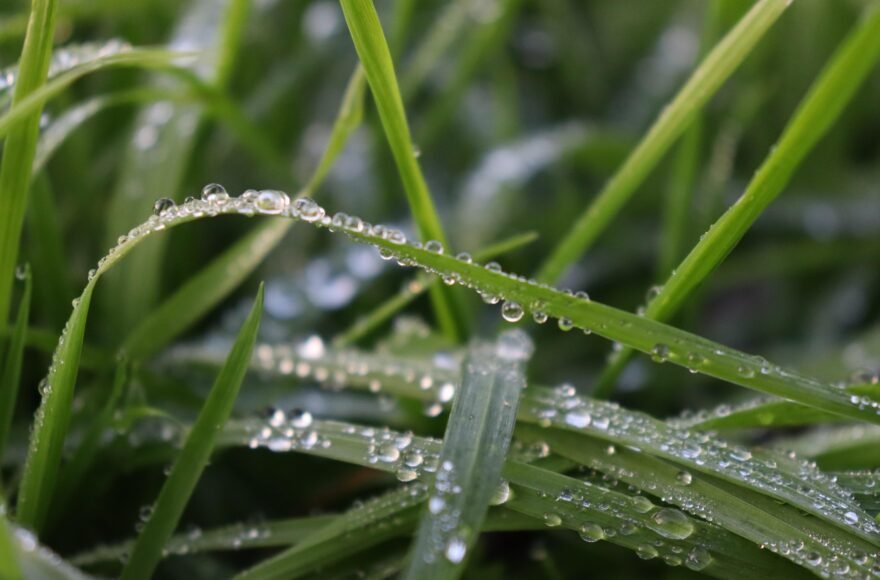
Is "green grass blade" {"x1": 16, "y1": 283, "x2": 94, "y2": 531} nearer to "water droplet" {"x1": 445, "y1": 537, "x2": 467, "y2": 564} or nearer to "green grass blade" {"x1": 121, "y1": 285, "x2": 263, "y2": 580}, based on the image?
"green grass blade" {"x1": 121, "y1": 285, "x2": 263, "y2": 580}

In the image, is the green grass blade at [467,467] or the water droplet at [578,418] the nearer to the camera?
the green grass blade at [467,467]

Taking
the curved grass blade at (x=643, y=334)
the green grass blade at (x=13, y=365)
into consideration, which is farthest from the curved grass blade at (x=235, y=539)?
the curved grass blade at (x=643, y=334)

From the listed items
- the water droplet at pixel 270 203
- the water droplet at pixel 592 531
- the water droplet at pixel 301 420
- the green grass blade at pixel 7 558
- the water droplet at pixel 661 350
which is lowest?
the green grass blade at pixel 7 558

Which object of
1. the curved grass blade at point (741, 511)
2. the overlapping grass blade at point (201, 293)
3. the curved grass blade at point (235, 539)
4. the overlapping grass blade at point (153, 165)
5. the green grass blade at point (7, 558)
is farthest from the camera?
the overlapping grass blade at point (153, 165)

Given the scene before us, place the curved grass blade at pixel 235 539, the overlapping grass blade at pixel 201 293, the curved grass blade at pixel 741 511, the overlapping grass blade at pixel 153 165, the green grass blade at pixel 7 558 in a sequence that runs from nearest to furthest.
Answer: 1. the green grass blade at pixel 7 558
2. the curved grass blade at pixel 741 511
3. the curved grass blade at pixel 235 539
4. the overlapping grass blade at pixel 201 293
5. the overlapping grass blade at pixel 153 165

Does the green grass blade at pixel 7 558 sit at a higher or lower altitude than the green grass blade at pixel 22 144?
lower

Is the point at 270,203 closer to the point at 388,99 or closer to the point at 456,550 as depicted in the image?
the point at 388,99

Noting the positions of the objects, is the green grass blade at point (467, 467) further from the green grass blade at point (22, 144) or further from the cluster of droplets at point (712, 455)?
the green grass blade at point (22, 144)
